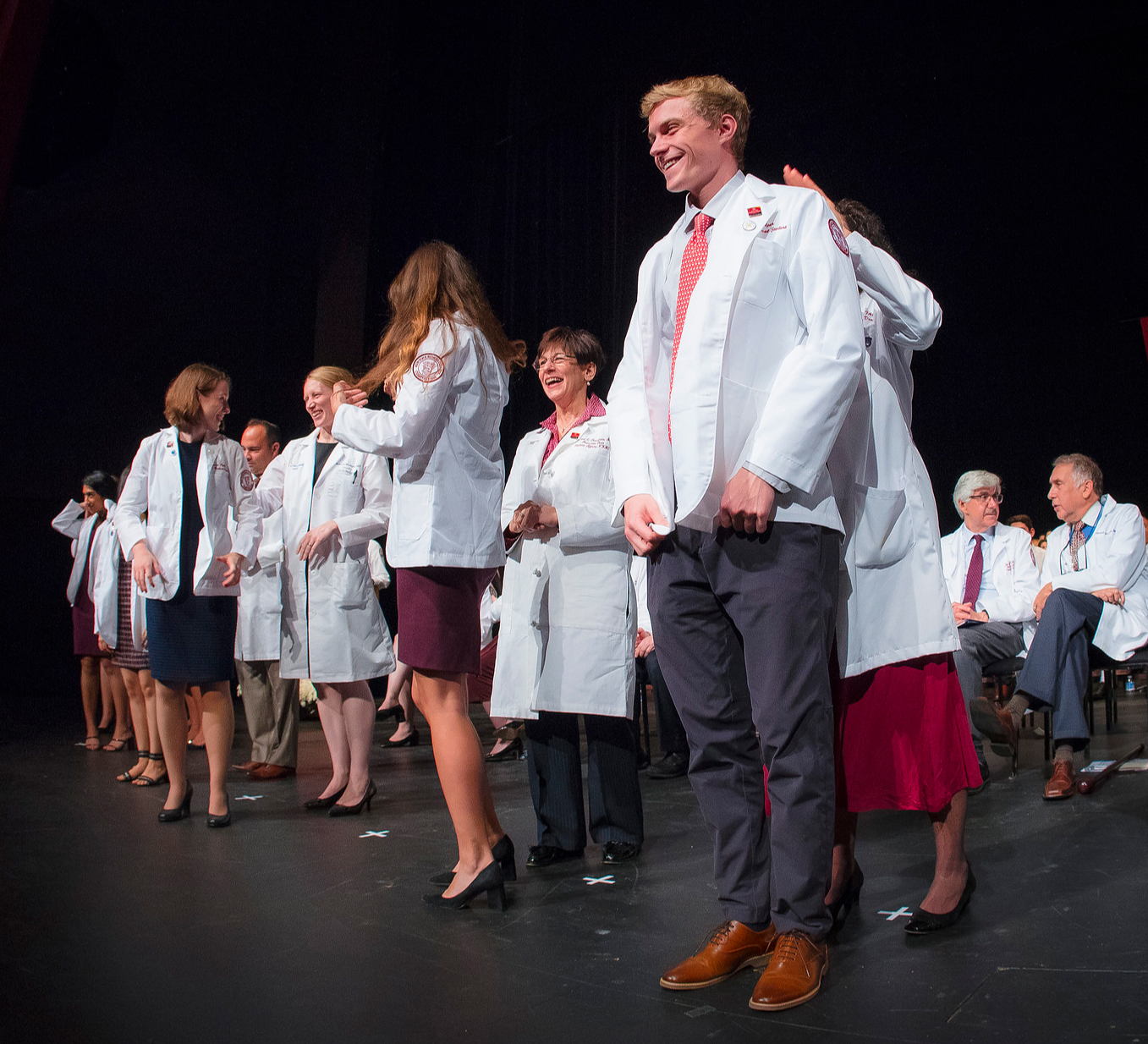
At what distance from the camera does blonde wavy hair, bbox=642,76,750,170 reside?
5.40ft

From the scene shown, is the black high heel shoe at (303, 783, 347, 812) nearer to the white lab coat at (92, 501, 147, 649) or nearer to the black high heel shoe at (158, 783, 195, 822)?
the black high heel shoe at (158, 783, 195, 822)

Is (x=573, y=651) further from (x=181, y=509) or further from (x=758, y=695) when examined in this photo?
Result: (x=181, y=509)

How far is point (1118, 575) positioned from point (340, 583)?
9.60 ft

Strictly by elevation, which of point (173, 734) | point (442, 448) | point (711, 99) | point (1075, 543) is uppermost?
point (711, 99)

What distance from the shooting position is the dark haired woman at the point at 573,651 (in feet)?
8.29

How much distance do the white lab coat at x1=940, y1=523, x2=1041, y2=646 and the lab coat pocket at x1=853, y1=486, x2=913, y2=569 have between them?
7.55 ft

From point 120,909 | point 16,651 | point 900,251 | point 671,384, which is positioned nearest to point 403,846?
point 120,909

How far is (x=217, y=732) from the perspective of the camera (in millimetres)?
3107

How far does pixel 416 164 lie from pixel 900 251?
3.47 m

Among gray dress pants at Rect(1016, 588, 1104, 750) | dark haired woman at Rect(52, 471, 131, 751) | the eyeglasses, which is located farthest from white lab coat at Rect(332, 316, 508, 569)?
dark haired woman at Rect(52, 471, 131, 751)

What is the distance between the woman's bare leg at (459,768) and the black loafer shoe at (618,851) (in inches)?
17.8

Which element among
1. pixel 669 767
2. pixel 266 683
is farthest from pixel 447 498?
pixel 266 683

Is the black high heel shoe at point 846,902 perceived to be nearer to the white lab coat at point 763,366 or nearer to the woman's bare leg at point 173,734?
the white lab coat at point 763,366

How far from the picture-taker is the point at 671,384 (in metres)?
1.60
